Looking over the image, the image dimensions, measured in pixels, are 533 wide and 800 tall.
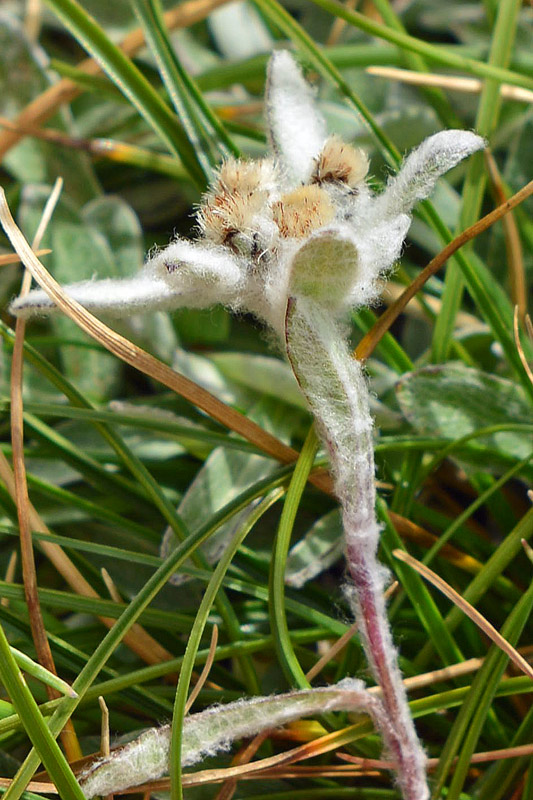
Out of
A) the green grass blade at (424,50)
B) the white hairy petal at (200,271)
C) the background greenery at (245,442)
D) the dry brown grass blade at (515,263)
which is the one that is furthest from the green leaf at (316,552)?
the green grass blade at (424,50)

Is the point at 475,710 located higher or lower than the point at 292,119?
lower

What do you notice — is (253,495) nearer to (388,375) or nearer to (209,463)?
(209,463)

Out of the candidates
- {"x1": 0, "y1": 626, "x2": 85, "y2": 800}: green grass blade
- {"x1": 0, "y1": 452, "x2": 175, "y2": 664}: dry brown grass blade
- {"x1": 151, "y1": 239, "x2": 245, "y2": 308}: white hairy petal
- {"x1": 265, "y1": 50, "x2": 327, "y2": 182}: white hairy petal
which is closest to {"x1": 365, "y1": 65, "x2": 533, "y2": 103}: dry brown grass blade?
{"x1": 265, "y1": 50, "x2": 327, "y2": 182}: white hairy petal

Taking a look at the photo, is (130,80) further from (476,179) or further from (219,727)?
(219,727)

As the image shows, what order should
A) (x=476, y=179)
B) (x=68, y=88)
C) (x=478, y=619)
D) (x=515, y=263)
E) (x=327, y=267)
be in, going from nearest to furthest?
(x=327, y=267) → (x=478, y=619) → (x=476, y=179) → (x=515, y=263) → (x=68, y=88)

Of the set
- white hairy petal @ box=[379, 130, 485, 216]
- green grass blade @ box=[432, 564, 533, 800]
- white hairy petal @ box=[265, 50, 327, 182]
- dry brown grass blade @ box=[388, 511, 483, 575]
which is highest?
white hairy petal @ box=[265, 50, 327, 182]

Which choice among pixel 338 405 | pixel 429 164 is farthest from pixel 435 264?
pixel 338 405

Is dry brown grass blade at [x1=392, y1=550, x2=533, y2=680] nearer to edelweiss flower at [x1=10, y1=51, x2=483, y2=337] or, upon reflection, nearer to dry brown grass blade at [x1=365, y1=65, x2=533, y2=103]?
edelweiss flower at [x1=10, y1=51, x2=483, y2=337]
